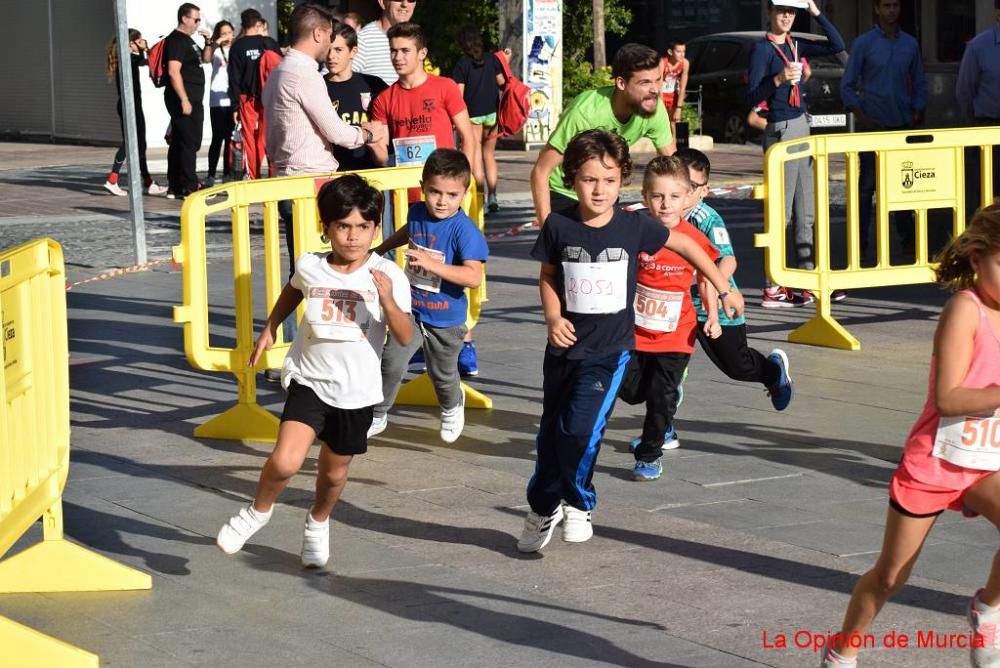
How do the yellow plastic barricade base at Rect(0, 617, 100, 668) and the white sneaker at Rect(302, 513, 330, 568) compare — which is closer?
the yellow plastic barricade base at Rect(0, 617, 100, 668)

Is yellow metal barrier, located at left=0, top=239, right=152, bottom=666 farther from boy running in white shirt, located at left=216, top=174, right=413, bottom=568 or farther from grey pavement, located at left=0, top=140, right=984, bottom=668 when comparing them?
boy running in white shirt, located at left=216, top=174, right=413, bottom=568

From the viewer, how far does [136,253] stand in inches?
569

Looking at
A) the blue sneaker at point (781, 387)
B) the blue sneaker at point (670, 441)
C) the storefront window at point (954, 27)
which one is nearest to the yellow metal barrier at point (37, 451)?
the blue sneaker at point (670, 441)

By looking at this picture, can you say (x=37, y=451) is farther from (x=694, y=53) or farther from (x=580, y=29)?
(x=580, y=29)

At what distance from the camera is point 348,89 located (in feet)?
32.4

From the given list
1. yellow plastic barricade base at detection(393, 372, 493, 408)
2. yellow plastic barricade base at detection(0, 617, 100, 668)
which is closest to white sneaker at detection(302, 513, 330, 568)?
yellow plastic barricade base at detection(0, 617, 100, 668)

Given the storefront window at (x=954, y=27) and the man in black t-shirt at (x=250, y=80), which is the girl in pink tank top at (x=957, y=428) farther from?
the storefront window at (x=954, y=27)

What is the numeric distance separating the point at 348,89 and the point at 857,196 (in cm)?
329

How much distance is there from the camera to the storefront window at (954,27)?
54.1ft

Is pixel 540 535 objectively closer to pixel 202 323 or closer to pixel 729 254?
pixel 729 254

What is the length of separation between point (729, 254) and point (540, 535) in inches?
76.7

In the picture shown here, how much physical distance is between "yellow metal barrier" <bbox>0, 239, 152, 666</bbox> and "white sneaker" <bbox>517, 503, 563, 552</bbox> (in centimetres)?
131

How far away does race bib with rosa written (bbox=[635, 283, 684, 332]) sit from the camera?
23.5 ft

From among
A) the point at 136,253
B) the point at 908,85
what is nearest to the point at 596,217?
the point at 908,85
